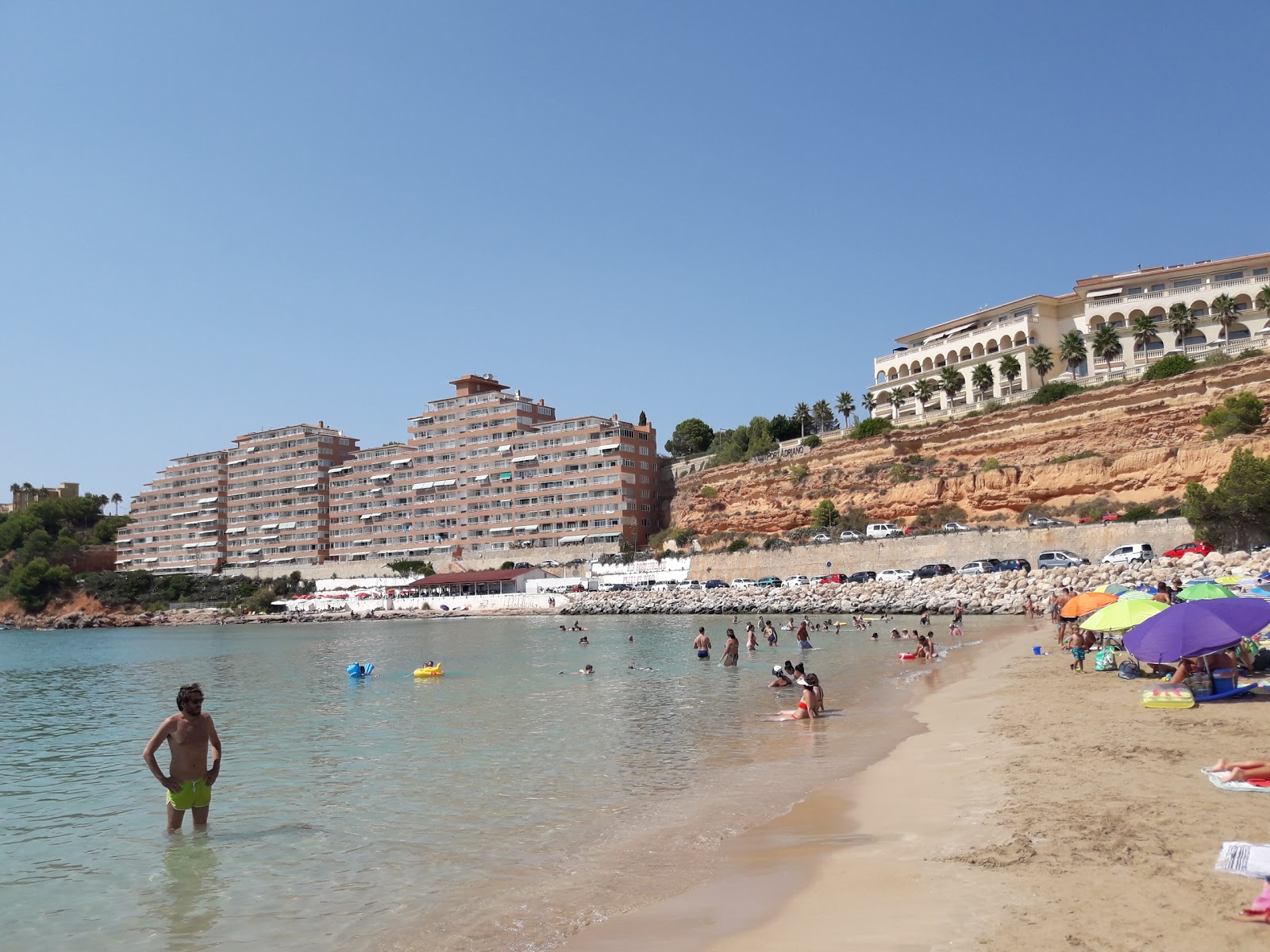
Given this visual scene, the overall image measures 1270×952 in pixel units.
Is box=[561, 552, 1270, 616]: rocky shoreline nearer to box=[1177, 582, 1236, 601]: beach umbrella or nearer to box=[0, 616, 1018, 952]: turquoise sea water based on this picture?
box=[1177, 582, 1236, 601]: beach umbrella

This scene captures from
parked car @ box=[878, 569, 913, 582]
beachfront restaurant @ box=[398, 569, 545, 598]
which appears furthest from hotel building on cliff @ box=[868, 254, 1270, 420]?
beachfront restaurant @ box=[398, 569, 545, 598]

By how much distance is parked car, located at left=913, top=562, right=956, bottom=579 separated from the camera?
50.9 meters

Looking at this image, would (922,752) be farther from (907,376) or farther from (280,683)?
(907,376)

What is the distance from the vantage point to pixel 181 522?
5192 inches

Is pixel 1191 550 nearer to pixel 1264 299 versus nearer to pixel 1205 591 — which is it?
pixel 1205 591

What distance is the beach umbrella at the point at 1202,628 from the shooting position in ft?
39.9

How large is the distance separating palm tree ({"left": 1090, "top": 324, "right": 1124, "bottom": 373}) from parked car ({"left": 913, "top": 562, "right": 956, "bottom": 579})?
2843 centimetres

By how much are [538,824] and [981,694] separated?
11.3m

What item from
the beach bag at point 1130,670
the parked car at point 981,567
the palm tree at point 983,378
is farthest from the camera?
the palm tree at point 983,378

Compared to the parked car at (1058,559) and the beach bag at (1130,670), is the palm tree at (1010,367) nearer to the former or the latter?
the parked car at (1058,559)

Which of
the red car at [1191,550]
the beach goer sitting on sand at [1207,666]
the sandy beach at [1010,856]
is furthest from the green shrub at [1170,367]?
the sandy beach at [1010,856]

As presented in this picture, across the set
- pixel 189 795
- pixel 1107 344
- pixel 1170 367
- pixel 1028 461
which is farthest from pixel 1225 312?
pixel 189 795

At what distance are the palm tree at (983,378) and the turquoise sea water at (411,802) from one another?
56292 millimetres

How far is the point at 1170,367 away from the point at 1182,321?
31.1ft
